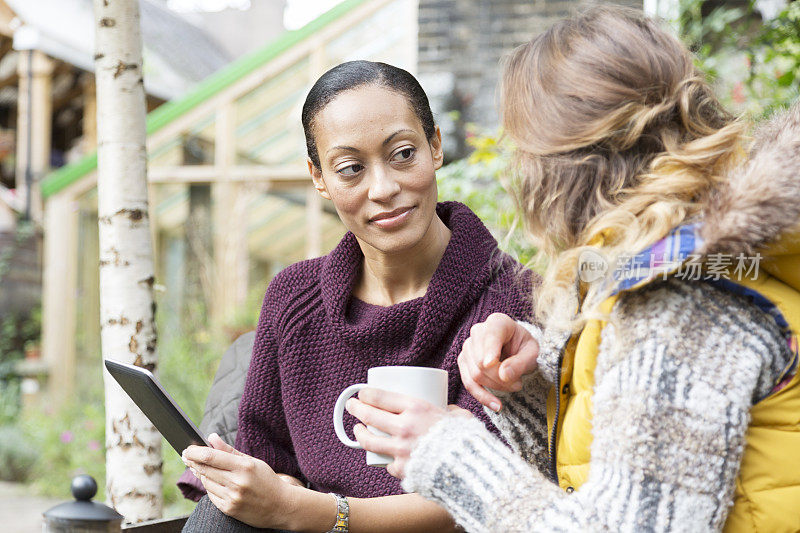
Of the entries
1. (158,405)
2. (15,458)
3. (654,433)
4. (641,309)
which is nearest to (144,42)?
(15,458)

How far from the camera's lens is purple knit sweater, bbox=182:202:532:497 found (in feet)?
6.60

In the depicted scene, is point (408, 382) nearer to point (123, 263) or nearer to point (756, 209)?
point (756, 209)

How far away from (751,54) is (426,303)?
9.09 ft

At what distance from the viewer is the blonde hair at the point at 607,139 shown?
49.5 inches

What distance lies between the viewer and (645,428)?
44.1 inches

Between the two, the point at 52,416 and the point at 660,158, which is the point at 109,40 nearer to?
the point at 660,158

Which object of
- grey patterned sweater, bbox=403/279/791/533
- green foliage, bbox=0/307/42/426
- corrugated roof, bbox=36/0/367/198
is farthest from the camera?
green foliage, bbox=0/307/42/426

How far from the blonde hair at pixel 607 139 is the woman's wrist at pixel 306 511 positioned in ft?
2.38

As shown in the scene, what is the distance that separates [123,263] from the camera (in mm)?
2449

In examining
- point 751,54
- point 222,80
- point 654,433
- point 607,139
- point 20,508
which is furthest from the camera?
point 222,80

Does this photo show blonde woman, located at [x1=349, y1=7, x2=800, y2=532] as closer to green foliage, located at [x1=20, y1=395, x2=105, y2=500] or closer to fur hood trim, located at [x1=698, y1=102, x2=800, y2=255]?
fur hood trim, located at [x1=698, y1=102, x2=800, y2=255]

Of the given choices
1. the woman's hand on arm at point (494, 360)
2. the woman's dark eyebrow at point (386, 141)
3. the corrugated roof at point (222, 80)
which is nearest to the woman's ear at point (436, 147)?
the woman's dark eyebrow at point (386, 141)

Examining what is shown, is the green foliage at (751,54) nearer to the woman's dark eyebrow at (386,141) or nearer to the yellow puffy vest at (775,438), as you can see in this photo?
the woman's dark eyebrow at (386,141)

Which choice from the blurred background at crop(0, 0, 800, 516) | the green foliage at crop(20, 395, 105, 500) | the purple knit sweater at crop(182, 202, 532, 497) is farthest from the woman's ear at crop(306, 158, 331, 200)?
the green foliage at crop(20, 395, 105, 500)
